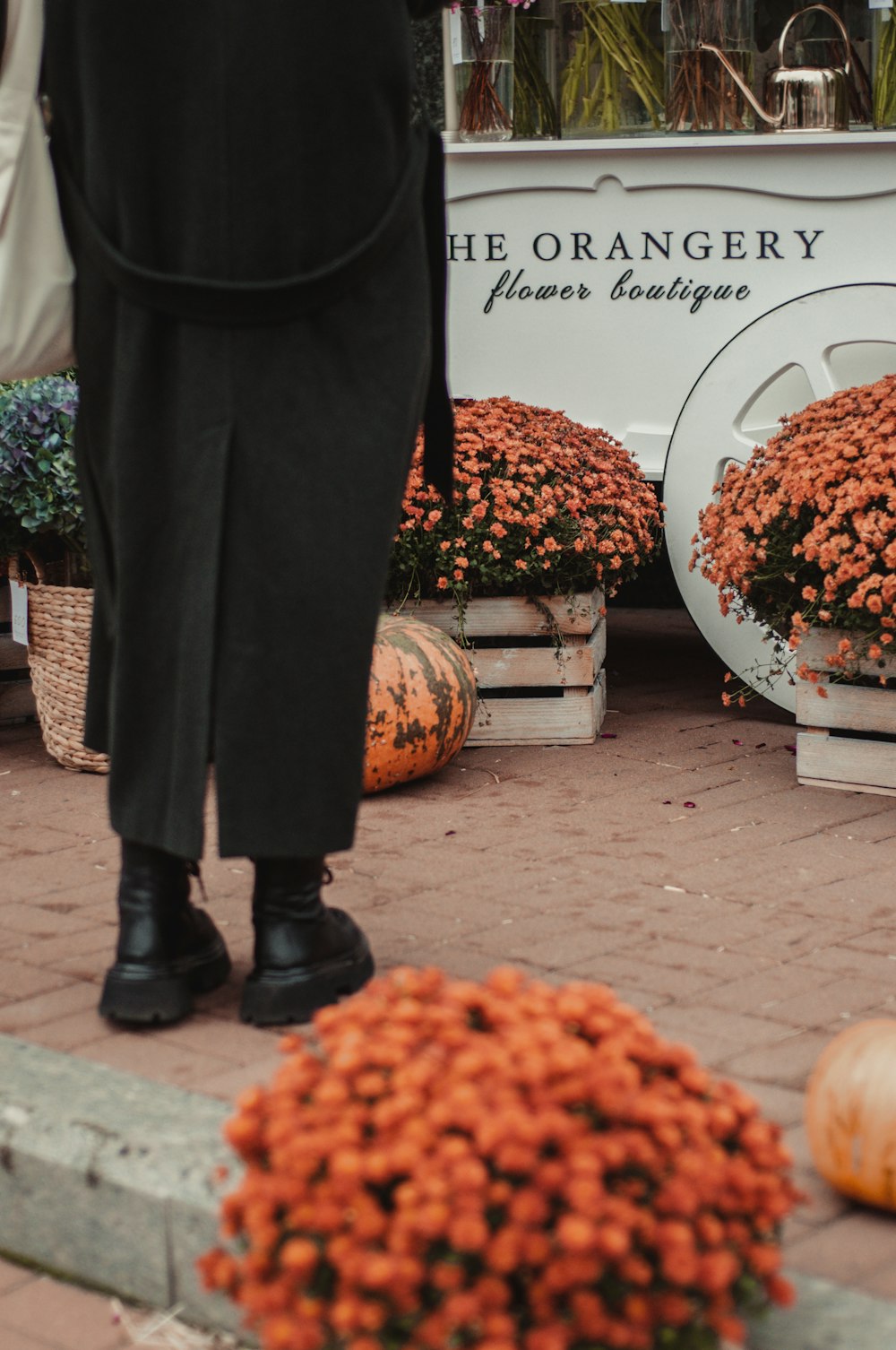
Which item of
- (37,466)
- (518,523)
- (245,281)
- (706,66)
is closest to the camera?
(245,281)

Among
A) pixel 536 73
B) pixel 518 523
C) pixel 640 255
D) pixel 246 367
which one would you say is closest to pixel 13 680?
pixel 518 523

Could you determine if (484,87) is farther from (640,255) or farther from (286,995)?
(286,995)

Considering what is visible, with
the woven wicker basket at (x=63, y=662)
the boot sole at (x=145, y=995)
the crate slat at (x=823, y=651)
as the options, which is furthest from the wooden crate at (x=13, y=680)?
the boot sole at (x=145, y=995)

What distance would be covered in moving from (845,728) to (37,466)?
77.1 inches

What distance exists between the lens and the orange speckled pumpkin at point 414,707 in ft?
13.3

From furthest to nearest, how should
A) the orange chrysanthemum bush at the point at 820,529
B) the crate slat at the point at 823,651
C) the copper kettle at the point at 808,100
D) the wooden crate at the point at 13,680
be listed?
the wooden crate at the point at 13,680
the copper kettle at the point at 808,100
the crate slat at the point at 823,651
the orange chrysanthemum bush at the point at 820,529

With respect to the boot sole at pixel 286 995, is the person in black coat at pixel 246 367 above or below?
above

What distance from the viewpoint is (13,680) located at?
4922mm

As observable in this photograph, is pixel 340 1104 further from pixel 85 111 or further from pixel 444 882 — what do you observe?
pixel 444 882

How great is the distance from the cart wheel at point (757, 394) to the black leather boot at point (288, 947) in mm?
2105

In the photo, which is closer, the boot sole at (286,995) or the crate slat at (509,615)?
the boot sole at (286,995)

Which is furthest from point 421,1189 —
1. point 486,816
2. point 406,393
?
→ point 486,816

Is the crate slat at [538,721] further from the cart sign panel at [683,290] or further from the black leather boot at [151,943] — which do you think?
the black leather boot at [151,943]

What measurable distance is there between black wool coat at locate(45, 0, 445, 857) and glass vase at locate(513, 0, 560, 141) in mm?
2548
